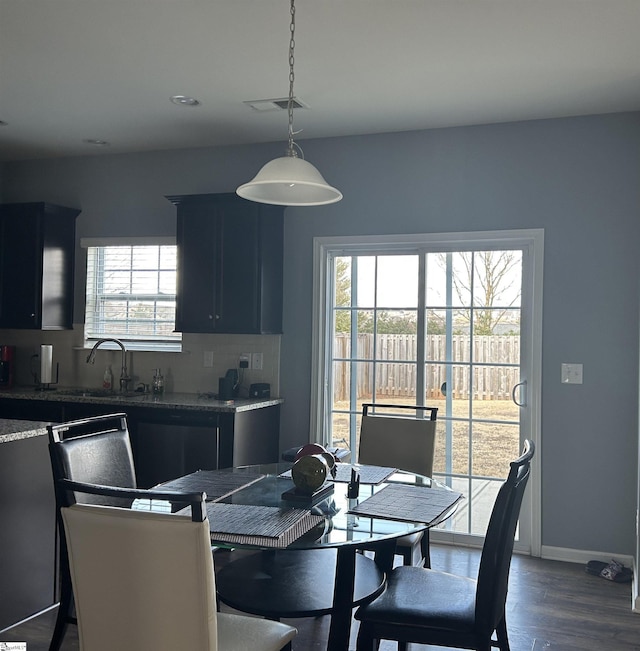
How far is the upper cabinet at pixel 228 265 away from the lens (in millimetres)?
4684

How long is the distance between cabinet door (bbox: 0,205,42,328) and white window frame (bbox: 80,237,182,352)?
378 mm

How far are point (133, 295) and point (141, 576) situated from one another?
3899 mm

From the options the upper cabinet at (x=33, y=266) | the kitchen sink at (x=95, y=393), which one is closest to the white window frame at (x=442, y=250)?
the kitchen sink at (x=95, y=393)

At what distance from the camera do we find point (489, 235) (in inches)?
173

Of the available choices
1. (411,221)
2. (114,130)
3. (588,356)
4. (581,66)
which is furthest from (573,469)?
(114,130)

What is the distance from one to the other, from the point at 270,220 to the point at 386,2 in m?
2.11

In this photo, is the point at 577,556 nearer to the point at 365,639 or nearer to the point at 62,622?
the point at 365,639

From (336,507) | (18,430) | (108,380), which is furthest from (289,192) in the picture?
(108,380)

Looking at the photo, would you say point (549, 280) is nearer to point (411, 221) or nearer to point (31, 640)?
point (411, 221)

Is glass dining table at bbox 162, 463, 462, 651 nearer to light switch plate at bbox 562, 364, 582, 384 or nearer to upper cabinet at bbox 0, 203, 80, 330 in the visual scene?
light switch plate at bbox 562, 364, 582, 384

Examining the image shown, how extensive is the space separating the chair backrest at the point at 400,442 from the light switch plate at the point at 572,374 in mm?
1088

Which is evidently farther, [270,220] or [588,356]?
[270,220]

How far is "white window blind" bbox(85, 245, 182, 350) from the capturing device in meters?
5.30

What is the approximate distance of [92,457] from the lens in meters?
2.71
